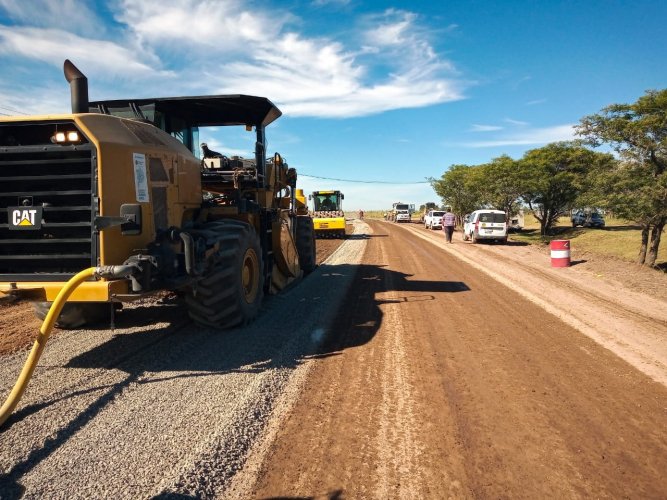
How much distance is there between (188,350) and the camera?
5.48 meters

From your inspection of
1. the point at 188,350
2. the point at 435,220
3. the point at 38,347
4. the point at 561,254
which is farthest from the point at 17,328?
the point at 435,220

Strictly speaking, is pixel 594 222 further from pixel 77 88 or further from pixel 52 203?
pixel 52 203

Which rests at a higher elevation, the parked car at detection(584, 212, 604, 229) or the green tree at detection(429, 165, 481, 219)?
the green tree at detection(429, 165, 481, 219)

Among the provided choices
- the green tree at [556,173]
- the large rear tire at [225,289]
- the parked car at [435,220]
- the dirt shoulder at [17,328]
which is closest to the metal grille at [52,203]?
the dirt shoulder at [17,328]

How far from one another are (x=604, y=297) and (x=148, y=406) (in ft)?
30.0

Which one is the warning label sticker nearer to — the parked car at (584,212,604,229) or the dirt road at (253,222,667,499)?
the dirt road at (253,222,667,499)

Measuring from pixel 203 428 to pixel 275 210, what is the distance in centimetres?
582

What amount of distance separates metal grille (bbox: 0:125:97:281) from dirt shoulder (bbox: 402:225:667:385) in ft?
20.5

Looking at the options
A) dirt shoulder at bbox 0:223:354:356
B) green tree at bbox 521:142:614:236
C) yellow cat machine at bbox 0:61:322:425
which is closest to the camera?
yellow cat machine at bbox 0:61:322:425

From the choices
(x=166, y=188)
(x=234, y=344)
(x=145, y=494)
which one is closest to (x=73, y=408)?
(x=145, y=494)

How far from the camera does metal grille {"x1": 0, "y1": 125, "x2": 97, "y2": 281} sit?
180 inches

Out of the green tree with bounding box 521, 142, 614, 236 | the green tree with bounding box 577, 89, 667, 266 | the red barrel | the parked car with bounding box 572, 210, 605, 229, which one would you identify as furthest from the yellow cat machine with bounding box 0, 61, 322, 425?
the parked car with bounding box 572, 210, 605, 229

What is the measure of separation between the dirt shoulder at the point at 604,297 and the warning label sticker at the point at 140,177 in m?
5.87

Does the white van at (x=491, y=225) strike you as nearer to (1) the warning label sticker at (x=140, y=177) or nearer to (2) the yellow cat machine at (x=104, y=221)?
(2) the yellow cat machine at (x=104, y=221)
